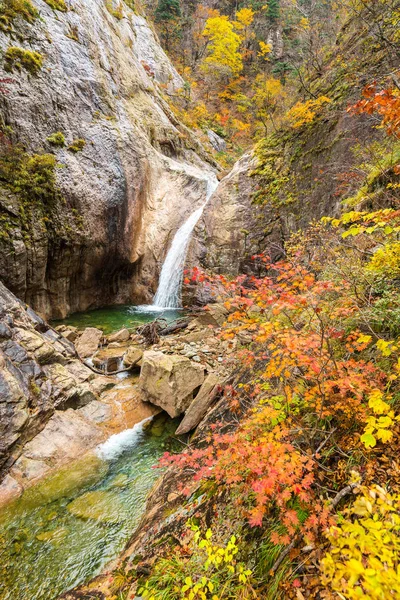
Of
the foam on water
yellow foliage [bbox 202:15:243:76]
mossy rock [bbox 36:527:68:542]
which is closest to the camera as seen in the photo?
mossy rock [bbox 36:527:68:542]

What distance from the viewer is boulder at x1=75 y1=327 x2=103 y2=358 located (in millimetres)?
8803

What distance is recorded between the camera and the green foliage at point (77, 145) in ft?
39.9

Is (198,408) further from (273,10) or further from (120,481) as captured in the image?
(273,10)

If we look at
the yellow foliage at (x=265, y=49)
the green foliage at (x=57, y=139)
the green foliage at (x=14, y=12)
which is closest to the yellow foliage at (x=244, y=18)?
the yellow foliage at (x=265, y=49)

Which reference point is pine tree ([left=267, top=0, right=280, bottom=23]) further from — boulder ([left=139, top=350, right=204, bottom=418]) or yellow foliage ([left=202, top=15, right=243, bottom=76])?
boulder ([left=139, top=350, right=204, bottom=418])

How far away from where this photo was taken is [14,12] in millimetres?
11008

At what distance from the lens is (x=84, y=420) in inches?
242

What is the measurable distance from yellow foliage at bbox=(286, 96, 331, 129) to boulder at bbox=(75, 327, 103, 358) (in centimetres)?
1100

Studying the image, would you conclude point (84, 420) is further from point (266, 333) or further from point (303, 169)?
point (303, 169)

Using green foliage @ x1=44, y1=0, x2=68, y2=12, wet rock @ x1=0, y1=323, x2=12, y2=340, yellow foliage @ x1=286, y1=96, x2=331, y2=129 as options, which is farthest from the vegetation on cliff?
green foliage @ x1=44, y1=0, x2=68, y2=12

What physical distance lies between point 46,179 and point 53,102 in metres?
3.56

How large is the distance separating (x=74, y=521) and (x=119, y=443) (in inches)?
65.7

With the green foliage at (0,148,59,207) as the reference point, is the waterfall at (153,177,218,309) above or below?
below

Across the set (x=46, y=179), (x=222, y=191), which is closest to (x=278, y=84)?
(x=222, y=191)
